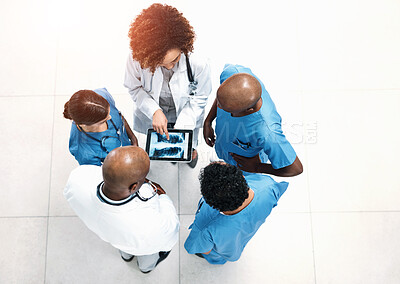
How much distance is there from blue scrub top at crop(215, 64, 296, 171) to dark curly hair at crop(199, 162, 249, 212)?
27 centimetres

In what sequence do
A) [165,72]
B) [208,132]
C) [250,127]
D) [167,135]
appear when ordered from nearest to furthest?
[250,127]
[165,72]
[167,135]
[208,132]

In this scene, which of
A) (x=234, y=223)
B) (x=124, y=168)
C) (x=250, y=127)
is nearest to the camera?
(x=124, y=168)

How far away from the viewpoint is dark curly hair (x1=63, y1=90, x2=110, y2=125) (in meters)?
1.55

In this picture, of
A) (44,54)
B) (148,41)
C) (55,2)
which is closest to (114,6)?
(55,2)

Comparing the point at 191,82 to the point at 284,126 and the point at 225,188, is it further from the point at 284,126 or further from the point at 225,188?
Answer: the point at 284,126

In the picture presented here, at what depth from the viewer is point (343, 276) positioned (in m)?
2.46

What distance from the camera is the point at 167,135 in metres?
1.93

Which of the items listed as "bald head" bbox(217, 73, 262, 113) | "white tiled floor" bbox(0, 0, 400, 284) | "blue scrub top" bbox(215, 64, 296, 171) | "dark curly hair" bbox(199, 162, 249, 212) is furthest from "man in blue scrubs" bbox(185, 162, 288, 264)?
"white tiled floor" bbox(0, 0, 400, 284)

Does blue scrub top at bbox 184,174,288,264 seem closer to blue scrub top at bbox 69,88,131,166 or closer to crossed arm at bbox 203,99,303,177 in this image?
crossed arm at bbox 203,99,303,177

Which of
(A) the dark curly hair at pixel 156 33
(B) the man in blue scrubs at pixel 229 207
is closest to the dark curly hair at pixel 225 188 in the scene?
(B) the man in blue scrubs at pixel 229 207

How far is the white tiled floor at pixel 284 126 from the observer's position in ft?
8.09

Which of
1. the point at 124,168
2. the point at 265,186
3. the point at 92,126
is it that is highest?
the point at 92,126

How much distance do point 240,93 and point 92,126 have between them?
0.81 m

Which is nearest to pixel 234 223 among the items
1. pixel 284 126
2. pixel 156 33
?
pixel 156 33
